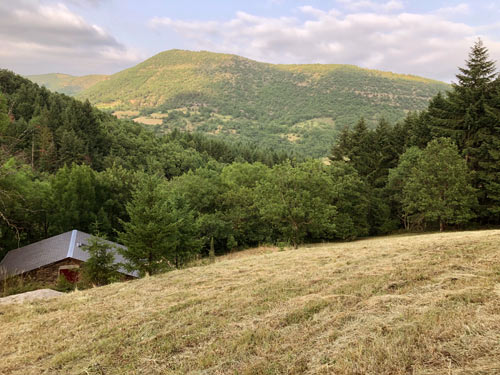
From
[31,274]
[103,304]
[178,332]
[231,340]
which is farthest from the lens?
[31,274]

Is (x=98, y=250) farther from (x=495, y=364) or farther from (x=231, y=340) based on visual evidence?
(x=495, y=364)

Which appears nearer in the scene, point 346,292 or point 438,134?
point 346,292

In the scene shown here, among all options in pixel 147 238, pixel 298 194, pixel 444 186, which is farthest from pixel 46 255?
pixel 444 186

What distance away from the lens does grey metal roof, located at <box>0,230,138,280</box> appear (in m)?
22.1

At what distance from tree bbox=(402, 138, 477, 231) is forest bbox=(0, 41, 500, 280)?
108 mm

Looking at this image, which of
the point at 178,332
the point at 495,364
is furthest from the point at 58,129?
the point at 495,364

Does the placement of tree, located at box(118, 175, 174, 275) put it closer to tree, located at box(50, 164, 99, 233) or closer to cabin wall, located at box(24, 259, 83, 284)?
cabin wall, located at box(24, 259, 83, 284)

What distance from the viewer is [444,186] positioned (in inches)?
1200

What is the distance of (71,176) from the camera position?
35.1 metres

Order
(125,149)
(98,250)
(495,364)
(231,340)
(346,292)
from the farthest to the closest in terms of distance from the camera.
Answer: (125,149), (98,250), (346,292), (231,340), (495,364)

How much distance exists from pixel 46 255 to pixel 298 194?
2046 cm

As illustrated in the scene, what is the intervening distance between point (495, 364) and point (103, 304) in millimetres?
9568

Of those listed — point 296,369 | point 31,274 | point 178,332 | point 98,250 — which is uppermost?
point 296,369

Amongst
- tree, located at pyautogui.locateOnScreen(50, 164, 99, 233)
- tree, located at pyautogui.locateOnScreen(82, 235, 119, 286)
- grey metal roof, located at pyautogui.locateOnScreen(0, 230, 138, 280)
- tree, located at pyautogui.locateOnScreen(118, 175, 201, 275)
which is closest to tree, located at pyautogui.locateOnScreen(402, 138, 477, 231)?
tree, located at pyautogui.locateOnScreen(118, 175, 201, 275)
